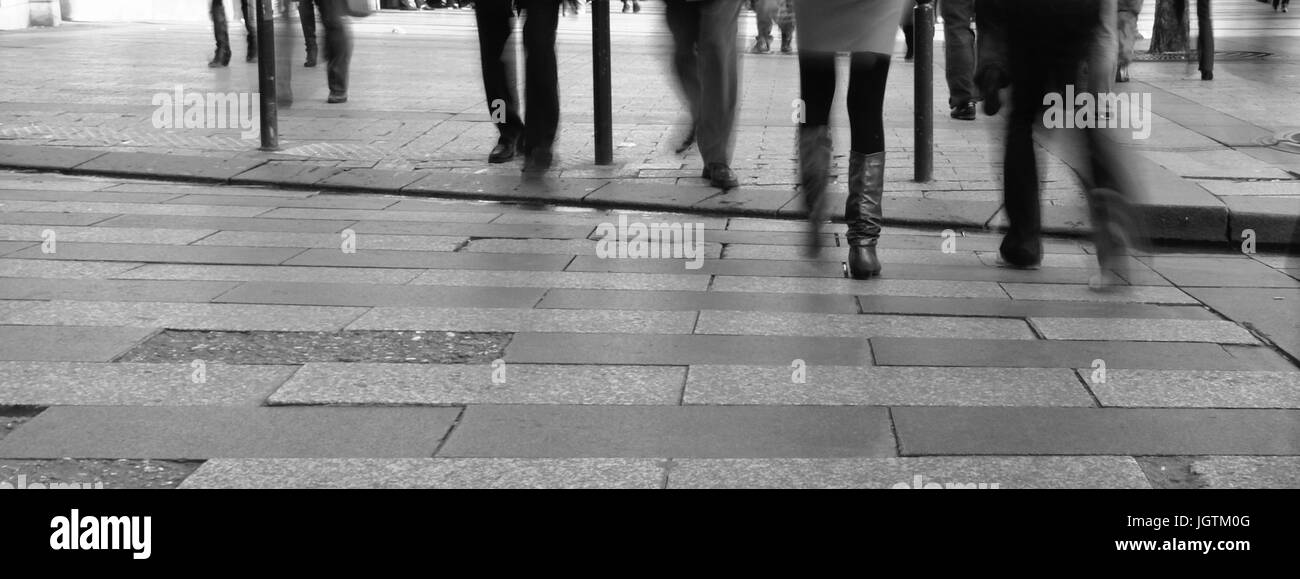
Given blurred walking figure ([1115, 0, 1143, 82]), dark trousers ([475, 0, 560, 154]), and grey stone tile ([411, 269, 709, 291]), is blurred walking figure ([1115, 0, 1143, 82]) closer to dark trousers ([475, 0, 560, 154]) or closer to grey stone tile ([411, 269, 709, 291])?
dark trousers ([475, 0, 560, 154])

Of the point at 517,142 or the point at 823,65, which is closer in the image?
the point at 823,65

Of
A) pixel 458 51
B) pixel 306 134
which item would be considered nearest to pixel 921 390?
pixel 306 134

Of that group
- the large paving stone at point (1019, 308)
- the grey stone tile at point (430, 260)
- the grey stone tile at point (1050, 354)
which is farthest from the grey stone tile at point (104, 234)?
the grey stone tile at point (1050, 354)

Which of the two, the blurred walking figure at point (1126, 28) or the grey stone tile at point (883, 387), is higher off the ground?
the blurred walking figure at point (1126, 28)

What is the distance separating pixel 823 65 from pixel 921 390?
167 centimetres

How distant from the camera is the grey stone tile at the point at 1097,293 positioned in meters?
4.66

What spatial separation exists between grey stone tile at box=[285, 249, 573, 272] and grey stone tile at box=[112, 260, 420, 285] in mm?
100

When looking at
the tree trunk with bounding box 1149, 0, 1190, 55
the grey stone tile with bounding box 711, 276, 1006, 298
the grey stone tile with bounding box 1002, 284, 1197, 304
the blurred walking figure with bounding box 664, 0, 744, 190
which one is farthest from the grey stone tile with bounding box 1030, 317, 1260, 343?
the tree trunk with bounding box 1149, 0, 1190, 55

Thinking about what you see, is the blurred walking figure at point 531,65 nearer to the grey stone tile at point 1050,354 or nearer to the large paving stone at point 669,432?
the grey stone tile at point 1050,354

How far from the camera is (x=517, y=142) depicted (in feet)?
24.7

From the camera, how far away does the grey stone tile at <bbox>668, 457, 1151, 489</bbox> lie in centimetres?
287

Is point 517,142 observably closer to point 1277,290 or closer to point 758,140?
point 758,140

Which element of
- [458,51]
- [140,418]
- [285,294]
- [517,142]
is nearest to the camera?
[140,418]

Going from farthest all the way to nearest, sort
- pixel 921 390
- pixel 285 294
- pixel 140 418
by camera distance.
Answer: pixel 285 294, pixel 921 390, pixel 140 418
